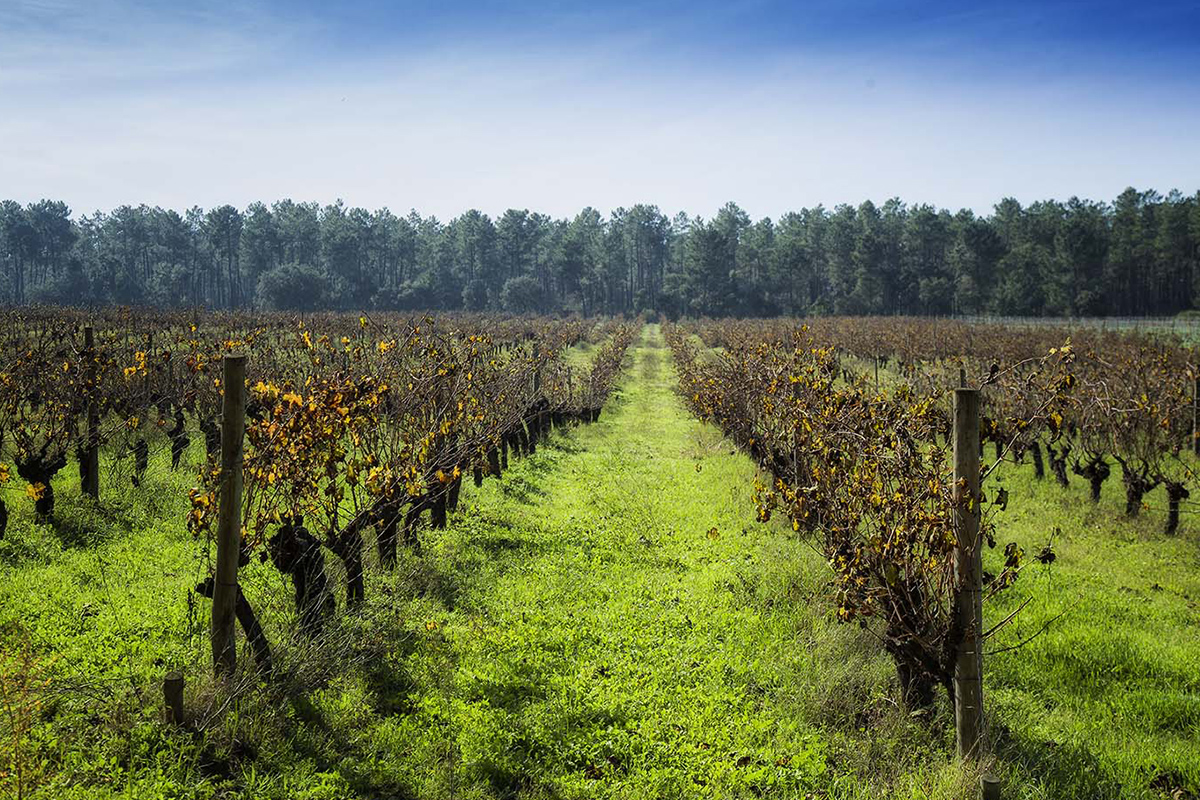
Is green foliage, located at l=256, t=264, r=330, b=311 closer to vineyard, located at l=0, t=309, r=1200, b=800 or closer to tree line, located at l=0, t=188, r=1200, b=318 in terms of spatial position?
tree line, located at l=0, t=188, r=1200, b=318

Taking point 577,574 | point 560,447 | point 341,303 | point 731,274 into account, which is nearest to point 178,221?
point 341,303

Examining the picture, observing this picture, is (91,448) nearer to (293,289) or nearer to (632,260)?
(293,289)

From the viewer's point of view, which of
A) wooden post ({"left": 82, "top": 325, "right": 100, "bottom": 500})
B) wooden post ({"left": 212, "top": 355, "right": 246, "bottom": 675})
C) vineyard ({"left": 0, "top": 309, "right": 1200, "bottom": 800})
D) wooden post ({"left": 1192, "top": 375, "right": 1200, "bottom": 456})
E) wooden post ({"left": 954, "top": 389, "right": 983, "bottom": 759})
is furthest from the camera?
wooden post ({"left": 1192, "top": 375, "right": 1200, "bottom": 456})

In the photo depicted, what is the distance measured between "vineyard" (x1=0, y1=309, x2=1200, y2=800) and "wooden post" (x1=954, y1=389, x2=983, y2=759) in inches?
0.6

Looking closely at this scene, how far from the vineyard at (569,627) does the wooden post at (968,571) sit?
15 millimetres

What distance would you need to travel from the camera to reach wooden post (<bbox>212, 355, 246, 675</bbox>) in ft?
15.6

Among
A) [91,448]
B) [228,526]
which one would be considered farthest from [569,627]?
[91,448]

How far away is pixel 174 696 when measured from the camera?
14.1ft

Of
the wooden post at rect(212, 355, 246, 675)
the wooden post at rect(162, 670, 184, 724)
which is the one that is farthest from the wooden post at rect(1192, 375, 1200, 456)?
the wooden post at rect(162, 670, 184, 724)

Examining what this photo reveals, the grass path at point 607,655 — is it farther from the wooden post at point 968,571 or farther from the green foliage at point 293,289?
the green foliage at point 293,289

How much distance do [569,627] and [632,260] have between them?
11236 cm

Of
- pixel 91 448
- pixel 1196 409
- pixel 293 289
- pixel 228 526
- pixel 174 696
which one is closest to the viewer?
pixel 174 696

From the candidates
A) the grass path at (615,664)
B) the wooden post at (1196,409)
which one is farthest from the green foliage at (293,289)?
the wooden post at (1196,409)

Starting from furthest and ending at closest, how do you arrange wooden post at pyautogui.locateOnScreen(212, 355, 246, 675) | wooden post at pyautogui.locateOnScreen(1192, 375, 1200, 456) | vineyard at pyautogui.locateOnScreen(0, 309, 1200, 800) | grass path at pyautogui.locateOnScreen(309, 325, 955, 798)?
wooden post at pyautogui.locateOnScreen(1192, 375, 1200, 456), wooden post at pyautogui.locateOnScreen(212, 355, 246, 675), grass path at pyautogui.locateOnScreen(309, 325, 955, 798), vineyard at pyautogui.locateOnScreen(0, 309, 1200, 800)
